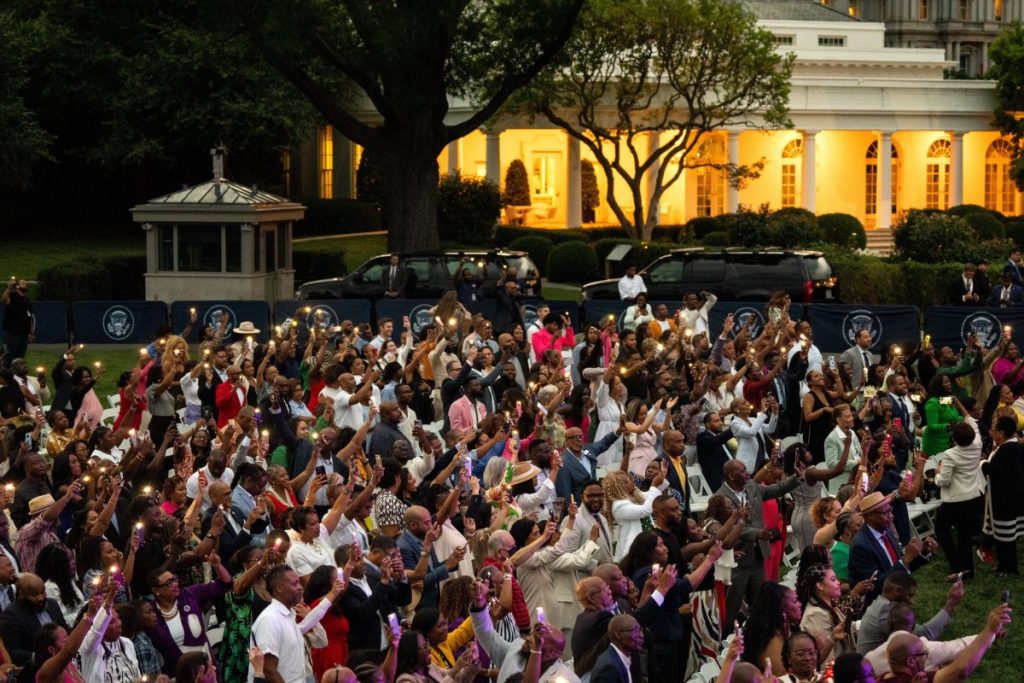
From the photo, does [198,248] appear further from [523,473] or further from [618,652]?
[618,652]

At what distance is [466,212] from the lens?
52906 mm

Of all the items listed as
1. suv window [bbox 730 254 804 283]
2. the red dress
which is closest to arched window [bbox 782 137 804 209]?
suv window [bbox 730 254 804 283]

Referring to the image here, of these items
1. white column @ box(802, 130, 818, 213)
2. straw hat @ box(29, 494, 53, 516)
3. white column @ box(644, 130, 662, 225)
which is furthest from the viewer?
white column @ box(802, 130, 818, 213)

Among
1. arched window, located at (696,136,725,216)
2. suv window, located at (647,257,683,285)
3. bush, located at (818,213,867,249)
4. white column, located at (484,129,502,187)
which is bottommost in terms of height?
suv window, located at (647,257,683,285)

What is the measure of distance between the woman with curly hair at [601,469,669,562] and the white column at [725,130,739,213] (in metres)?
40.0

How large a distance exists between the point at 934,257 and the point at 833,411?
2179 centimetres

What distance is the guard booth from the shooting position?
112 ft

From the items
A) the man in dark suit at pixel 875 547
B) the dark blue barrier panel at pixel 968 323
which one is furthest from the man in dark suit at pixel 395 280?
the man in dark suit at pixel 875 547

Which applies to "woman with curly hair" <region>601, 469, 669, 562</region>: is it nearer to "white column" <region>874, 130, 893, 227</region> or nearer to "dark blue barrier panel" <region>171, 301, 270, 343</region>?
"dark blue barrier panel" <region>171, 301, 270, 343</region>

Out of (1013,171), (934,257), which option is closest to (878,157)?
(1013,171)

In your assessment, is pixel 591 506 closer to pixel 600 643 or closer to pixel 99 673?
pixel 600 643

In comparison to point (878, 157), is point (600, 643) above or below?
below

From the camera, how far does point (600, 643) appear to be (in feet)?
34.0

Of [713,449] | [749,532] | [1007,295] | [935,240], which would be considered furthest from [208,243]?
[749,532]
